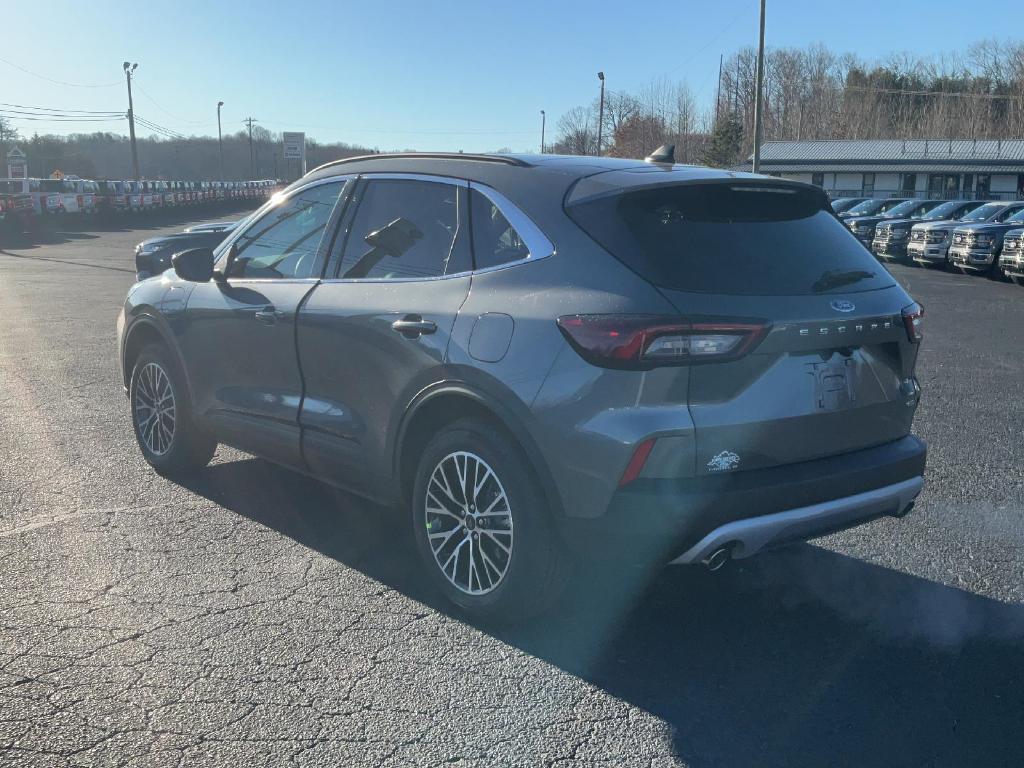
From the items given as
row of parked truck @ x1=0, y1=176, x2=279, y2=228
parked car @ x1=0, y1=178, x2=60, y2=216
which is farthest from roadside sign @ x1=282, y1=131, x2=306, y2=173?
parked car @ x1=0, y1=178, x2=60, y2=216

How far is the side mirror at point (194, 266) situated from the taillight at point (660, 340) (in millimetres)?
2670

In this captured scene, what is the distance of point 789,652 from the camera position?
3.86m

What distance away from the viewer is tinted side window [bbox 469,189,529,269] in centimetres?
398

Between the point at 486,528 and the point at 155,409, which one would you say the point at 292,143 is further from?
the point at 486,528

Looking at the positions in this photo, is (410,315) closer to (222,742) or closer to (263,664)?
(263,664)

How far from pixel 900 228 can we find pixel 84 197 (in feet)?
98.1

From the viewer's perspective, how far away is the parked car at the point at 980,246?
76.8 feet

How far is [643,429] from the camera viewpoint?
11.2ft

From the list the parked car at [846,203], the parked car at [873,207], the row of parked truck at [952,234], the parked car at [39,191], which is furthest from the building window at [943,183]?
the parked car at [39,191]

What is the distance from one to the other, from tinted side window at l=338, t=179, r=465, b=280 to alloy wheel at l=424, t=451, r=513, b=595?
81 cm

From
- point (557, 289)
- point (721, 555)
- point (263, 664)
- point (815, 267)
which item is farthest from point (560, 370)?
point (263, 664)

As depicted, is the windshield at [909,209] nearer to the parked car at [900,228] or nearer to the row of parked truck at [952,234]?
the row of parked truck at [952,234]

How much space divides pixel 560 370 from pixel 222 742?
1587 mm

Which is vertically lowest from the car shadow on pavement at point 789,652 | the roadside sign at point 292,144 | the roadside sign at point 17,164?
the car shadow on pavement at point 789,652
